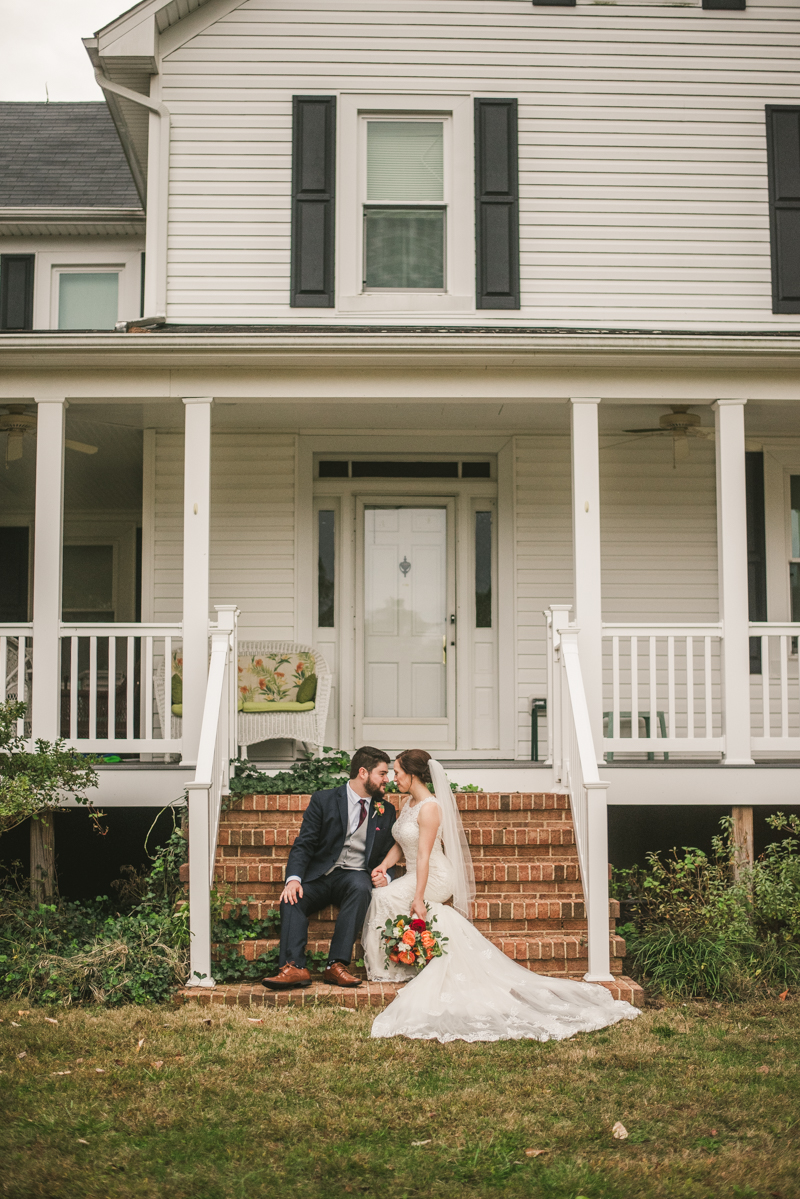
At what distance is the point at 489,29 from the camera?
8805 millimetres

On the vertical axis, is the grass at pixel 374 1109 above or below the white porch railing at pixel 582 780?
below

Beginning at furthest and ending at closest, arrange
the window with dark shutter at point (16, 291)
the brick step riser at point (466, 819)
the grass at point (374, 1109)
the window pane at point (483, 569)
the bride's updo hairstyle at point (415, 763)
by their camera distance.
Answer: the window with dark shutter at point (16, 291)
the window pane at point (483, 569)
the brick step riser at point (466, 819)
the bride's updo hairstyle at point (415, 763)
the grass at point (374, 1109)

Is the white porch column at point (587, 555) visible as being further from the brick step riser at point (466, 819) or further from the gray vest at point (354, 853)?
the gray vest at point (354, 853)

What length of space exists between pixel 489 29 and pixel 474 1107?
26.8ft

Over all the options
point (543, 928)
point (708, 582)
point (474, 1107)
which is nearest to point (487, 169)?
point (708, 582)

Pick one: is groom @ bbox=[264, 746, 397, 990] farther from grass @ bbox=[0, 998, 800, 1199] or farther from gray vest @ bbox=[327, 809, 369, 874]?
grass @ bbox=[0, 998, 800, 1199]

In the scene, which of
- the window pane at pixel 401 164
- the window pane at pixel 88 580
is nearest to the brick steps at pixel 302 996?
the window pane at pixel 401 164

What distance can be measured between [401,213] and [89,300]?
→ 12.6 ft

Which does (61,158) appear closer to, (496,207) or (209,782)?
(496,207)

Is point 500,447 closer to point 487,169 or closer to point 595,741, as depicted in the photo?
point 487,169

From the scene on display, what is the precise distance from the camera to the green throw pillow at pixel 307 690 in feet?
27.8

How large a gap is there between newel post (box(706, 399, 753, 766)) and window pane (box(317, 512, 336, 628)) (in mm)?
3312

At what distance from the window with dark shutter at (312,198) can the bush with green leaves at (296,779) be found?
12.2 feet

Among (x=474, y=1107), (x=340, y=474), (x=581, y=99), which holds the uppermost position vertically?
(x=581, y=99)
